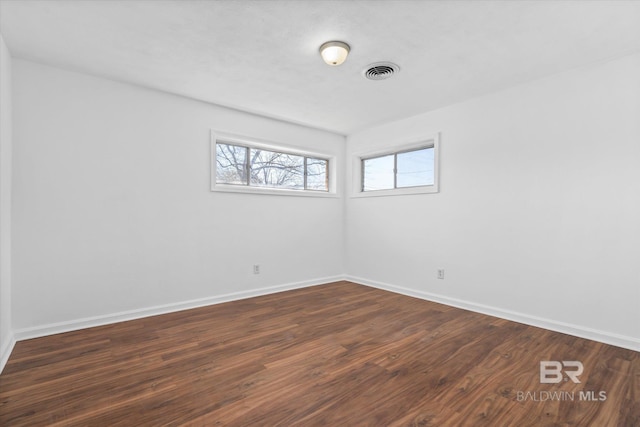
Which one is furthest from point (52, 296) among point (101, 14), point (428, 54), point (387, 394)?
point (428, 54)

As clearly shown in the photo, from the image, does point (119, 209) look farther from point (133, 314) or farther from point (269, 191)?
point (269, 191)

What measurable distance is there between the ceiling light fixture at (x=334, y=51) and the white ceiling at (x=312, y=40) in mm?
58

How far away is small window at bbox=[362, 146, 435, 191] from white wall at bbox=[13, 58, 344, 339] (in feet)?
5.54

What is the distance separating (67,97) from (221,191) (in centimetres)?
168

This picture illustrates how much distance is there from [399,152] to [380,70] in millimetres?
1803

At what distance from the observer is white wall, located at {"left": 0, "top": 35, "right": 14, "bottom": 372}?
2246 mm

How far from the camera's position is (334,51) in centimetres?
238

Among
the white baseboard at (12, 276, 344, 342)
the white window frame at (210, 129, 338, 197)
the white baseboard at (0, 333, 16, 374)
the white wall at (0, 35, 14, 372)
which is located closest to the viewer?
the white baseboard at (0, 333, 16, 374)

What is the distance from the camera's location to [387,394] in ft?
5.90

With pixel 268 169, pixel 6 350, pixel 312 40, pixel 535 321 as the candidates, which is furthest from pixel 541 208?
pixel 6 350

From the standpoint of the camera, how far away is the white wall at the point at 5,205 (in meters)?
2.25

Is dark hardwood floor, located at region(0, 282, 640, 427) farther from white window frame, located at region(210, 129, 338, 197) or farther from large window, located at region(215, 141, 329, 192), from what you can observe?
large window, located at region(215, 141, 329, 192)

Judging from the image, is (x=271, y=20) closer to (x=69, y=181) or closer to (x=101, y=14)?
(x=101, y=14)

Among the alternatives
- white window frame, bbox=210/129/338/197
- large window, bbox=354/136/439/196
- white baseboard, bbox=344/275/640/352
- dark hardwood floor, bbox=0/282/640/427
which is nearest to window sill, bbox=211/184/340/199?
white window frame, bbox=210/129/338/197
